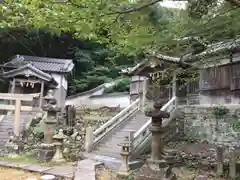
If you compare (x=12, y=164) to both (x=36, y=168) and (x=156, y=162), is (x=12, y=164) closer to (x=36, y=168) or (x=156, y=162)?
(x=36, y=168)

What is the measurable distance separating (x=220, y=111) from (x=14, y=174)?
9095 millimetres

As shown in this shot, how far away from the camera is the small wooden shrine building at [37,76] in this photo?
23.4 metres

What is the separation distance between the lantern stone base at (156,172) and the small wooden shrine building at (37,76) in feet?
56.2

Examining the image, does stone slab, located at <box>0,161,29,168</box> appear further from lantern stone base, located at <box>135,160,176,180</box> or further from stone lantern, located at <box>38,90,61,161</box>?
lantern stone base, located at <box>135,160,176,180</box>

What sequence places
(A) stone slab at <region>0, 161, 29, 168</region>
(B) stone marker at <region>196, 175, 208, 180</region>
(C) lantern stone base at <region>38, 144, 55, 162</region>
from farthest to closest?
1. (C) lantern stone base at <region>38, 144, 55, 162</region>
2. (A) stone slab at <region>0, 161, 29, 168</region>
3. (B) stone marker at <region>196, 175, 208, 180</region>

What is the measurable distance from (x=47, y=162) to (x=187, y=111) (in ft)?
25.9

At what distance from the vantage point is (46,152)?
31.8 ft

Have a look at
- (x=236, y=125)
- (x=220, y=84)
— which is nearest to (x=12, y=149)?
(x=236, y=125)

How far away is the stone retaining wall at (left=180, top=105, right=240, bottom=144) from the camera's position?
11477 mm

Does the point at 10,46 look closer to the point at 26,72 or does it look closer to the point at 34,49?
the point at 34,49

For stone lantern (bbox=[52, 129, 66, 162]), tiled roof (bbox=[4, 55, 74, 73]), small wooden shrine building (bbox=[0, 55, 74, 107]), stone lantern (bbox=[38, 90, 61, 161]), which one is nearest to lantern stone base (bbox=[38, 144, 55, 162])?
stone lantern (bbox=[38, 90, 61, 161])

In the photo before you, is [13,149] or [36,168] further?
[13,149]

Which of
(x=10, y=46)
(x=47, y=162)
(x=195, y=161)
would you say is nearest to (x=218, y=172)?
(x=195, y=161)

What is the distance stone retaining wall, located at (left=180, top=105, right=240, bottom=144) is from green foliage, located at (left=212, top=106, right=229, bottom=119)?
0.41ft
